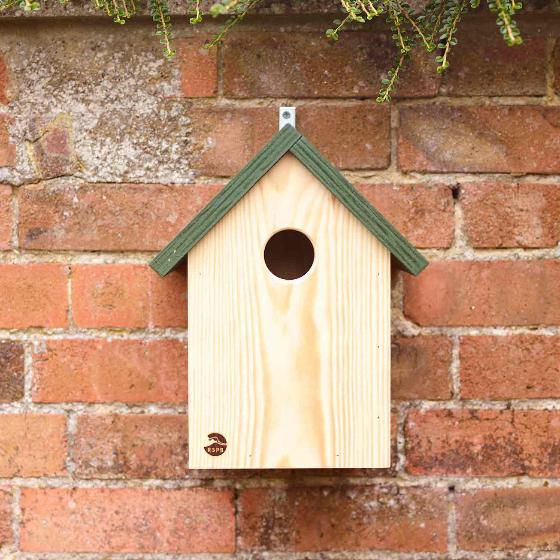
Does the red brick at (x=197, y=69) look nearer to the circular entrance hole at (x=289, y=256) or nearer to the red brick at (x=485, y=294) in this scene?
the circular entrance hole at (x=289, y=256)

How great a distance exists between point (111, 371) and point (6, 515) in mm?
270

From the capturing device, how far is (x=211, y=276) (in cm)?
97

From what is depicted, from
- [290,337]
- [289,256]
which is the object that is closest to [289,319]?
[290,337]

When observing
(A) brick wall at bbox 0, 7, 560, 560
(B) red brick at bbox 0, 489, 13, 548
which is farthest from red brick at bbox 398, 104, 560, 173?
(B) red brick at bbox 0, 489, 13, 548

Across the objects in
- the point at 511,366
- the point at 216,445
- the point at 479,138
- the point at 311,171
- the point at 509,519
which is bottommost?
the point at 509,519

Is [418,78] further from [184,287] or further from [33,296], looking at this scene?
[33,296]

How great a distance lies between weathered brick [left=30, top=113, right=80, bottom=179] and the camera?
3.78 ft

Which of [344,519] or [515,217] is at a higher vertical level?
[515,217]

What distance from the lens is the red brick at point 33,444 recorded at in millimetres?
1150

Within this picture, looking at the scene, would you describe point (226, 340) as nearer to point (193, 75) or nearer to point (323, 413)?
point (323, 413)

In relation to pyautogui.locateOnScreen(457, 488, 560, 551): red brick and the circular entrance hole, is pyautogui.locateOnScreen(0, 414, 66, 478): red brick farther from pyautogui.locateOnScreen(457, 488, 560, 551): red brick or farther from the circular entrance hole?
pyautogui.locateOnScreen(457, 488, 560, 551): red brick

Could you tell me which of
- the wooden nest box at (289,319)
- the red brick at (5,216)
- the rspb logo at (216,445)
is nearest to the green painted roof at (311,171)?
the wooden nest box at (289,319)

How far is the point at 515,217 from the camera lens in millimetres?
1139

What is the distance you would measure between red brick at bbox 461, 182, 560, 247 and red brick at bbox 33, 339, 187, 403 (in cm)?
47
